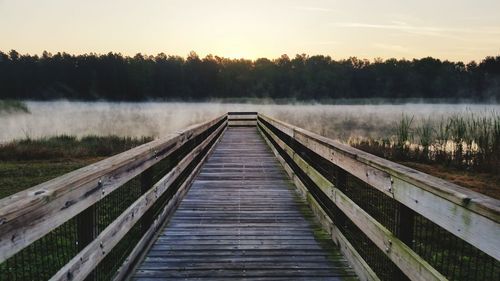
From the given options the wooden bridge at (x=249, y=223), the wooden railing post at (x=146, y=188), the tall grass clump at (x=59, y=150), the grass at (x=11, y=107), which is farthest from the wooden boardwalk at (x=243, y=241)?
the grass at (x=11, y=107)

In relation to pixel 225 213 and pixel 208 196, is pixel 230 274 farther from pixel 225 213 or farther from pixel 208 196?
pixel 208 196

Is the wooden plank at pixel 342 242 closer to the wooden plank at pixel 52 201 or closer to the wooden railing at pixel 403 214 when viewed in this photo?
the wooden railing at pixel 403 214

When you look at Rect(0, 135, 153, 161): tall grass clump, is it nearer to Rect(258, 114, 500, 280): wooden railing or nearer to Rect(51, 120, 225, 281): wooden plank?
Rect(51, 120, 225, 281): wooden plank

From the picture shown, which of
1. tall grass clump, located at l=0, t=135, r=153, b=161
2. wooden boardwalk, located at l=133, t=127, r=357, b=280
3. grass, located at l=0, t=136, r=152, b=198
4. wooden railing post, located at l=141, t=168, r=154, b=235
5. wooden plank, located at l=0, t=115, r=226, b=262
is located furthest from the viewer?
tall grass clump, located at l=0, t=135, r=153, b=161

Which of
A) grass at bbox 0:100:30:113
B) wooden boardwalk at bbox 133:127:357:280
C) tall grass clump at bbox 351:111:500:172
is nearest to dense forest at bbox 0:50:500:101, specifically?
grass at bbox 0:100:30:113

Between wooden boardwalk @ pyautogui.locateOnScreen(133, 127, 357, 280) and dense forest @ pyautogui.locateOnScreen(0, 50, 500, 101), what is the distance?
108974 mm

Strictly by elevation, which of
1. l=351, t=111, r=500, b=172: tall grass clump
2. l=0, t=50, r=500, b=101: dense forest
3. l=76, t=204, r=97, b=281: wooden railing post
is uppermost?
l=0, t=50, r=500, b=101: dense forest

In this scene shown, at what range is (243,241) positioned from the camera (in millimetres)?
4770

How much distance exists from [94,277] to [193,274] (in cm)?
115

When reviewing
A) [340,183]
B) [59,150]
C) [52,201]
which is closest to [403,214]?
[340,183]

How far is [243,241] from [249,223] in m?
0.76

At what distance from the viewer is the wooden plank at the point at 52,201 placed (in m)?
1.69

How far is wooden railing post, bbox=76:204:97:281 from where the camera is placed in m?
2.60

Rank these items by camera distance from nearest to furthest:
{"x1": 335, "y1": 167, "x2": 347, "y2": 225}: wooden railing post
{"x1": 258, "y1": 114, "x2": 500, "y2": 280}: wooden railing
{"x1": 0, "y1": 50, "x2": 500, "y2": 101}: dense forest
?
{"x1": 258, "y1": 114, "x2": 500, "y2": 280}: wooden railing, {"x1": 335, "y1": 167, "x2": 347, "y2": 225}: wooden railing post, {"x1": 0, "y1": 50, "x2": 500, "y2": 101}: dense forest
